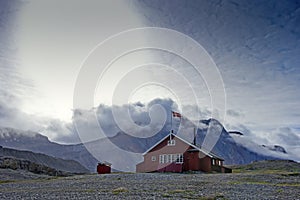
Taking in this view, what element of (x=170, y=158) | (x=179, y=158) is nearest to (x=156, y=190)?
(x=179, y=158)

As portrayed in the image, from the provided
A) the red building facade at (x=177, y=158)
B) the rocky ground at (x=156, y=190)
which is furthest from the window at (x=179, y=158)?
the rocky ground at (x=156, y=190)

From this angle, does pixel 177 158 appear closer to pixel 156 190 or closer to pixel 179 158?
A: pixel 179 158

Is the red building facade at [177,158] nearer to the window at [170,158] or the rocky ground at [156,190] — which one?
the window at [170,158]

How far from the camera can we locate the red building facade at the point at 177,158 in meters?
55.8

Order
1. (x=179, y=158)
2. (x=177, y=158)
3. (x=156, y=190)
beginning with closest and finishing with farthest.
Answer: (x=156, y=190) < (x=179, y=158) < (x=177, y=158)

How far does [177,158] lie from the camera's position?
56750mm

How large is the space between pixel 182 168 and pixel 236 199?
3751 cm

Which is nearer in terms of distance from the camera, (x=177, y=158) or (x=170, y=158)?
(x=177, y=158)

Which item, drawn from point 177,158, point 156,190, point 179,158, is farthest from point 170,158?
point 156,190

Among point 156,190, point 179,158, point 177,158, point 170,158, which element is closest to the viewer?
point 156,190

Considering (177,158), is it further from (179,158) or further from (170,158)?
(170,158)

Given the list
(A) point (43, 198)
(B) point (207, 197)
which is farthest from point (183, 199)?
(A) point (43, 198)

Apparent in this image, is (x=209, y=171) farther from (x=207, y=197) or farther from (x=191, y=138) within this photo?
(x=207, y=197)

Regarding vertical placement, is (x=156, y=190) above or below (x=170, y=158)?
below
